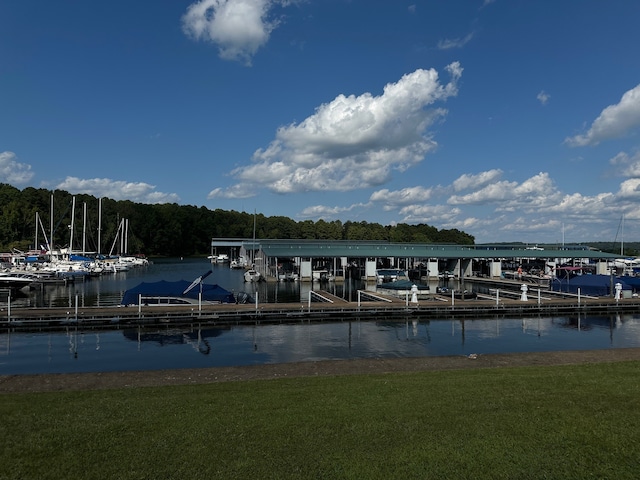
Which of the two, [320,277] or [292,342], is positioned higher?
[320,277]

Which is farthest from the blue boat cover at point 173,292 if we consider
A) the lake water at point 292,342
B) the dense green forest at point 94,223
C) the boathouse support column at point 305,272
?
the dense green forest at point 94,223

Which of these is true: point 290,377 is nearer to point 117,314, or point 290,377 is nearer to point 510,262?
point 117,314

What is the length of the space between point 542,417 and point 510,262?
10879cm

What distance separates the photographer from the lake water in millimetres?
26016

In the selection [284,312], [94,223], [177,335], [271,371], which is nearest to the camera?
[271,371]

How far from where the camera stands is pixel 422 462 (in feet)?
26.6

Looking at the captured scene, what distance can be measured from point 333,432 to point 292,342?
72.3 ft

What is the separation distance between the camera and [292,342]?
3138 cm

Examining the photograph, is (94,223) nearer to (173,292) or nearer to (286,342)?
(173,292)

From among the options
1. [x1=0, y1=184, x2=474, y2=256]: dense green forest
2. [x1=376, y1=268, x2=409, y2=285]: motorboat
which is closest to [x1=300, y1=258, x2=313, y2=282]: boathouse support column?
[x1=376, y1=268, x2=409, y2=285]: motorboat

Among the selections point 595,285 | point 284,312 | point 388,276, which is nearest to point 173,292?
point 284,312

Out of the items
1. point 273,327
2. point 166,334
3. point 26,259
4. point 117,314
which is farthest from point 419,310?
point 26,259

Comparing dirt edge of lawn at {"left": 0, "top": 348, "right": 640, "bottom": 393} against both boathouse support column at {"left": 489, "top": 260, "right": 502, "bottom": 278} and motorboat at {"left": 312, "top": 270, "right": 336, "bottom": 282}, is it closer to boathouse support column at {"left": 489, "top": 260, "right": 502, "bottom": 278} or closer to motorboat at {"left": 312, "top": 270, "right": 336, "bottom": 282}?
motorboat at {"left": 312, "top": 270, "right": 336, "bottom": 282}

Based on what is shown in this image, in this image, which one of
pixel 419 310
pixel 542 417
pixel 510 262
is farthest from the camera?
pixel 510 262
